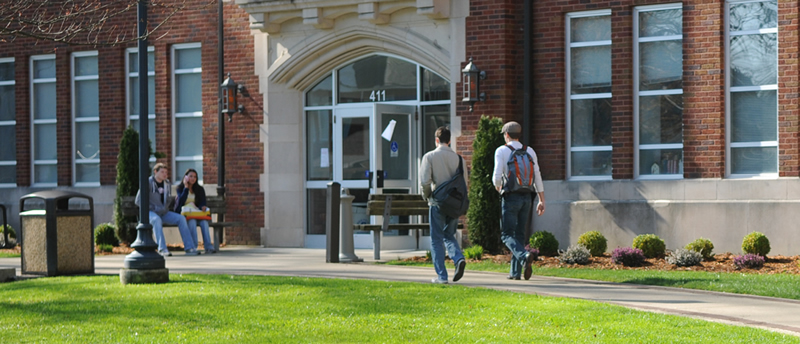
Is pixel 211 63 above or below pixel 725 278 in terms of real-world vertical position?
above

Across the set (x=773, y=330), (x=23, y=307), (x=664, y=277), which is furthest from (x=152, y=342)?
(x=664, y=277)

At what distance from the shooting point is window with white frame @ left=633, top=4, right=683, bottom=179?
15.9 metres

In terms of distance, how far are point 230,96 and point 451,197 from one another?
835cm

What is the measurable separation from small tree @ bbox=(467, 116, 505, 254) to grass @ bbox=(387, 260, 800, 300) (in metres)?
1.80

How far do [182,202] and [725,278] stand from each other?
8.84 m

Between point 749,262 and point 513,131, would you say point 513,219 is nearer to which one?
point 513,131

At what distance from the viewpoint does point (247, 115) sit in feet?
61.8

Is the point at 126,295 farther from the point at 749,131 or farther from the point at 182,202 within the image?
the point at 749,131

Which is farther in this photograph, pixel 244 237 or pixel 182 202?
pixel 244 237

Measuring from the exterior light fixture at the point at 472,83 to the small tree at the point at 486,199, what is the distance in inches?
36.8

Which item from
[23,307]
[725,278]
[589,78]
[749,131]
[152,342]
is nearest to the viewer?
[152,342]

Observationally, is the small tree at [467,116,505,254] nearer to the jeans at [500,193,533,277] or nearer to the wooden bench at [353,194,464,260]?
the wooden bench at [353,194,464,260]

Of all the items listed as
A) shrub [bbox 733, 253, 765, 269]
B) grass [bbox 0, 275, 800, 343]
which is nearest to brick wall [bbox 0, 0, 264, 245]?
grass [bbox 0, 275, 800, 343]

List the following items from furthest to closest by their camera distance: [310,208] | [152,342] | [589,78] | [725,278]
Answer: [310,208] → [589,78] → [725,278] → [152,342]
